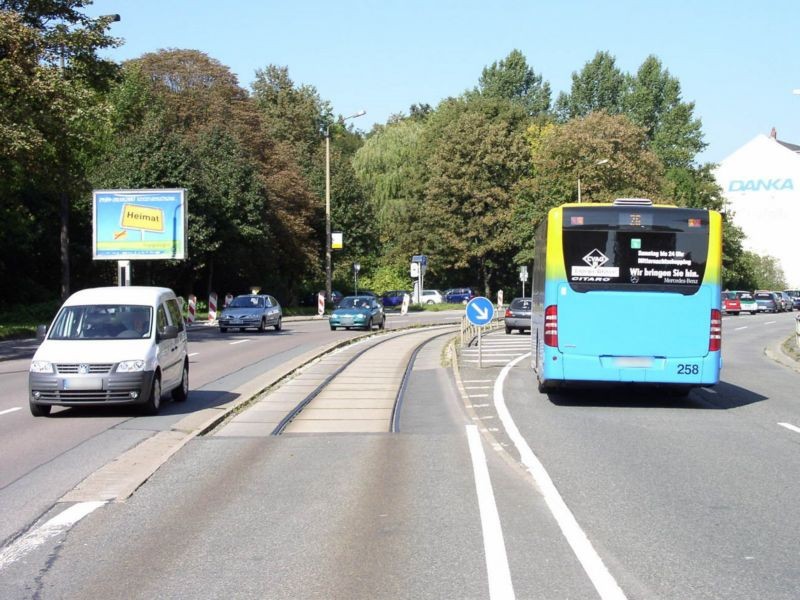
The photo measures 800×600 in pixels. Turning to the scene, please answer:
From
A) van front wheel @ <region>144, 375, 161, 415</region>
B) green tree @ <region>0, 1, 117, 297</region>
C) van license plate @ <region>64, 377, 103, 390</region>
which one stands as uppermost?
green tree @ <region>0, 1, 117, 297</region>

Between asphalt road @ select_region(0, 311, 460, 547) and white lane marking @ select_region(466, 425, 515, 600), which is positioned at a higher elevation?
white lane marking @ select_region(466, 425, 515, 600)

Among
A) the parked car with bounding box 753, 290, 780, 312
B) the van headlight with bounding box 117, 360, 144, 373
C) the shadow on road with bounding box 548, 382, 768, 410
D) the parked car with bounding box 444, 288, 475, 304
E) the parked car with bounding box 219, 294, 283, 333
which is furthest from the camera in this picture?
the parked car with bounding box 444, 288, 475, 304

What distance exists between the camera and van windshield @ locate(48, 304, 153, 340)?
13.6 metres

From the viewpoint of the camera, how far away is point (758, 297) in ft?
227

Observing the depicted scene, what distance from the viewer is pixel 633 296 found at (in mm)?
14383

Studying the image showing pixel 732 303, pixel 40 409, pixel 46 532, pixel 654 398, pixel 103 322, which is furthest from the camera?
pixel 732 303

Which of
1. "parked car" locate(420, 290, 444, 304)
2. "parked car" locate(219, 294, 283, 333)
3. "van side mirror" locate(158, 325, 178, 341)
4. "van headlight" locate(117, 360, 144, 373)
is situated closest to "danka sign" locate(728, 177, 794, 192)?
"parked car" locate(420, 290, 444, 304)

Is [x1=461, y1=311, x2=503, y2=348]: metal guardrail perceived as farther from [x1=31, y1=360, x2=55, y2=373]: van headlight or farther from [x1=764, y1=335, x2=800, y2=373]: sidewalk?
[x1=31, y1=360, x2=55, y2=373]: van headlight

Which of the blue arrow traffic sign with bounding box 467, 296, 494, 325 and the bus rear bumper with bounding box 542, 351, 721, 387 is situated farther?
the blue arrow traffic sign with bounding box 467, 296, 494, 325

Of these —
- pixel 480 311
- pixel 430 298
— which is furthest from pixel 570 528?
pixel 430 298

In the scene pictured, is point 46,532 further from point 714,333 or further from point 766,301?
point 766,301

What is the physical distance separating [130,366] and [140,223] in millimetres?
28231

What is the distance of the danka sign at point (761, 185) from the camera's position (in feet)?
292

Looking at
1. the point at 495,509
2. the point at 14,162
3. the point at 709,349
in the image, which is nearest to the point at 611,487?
the point at 495,509
